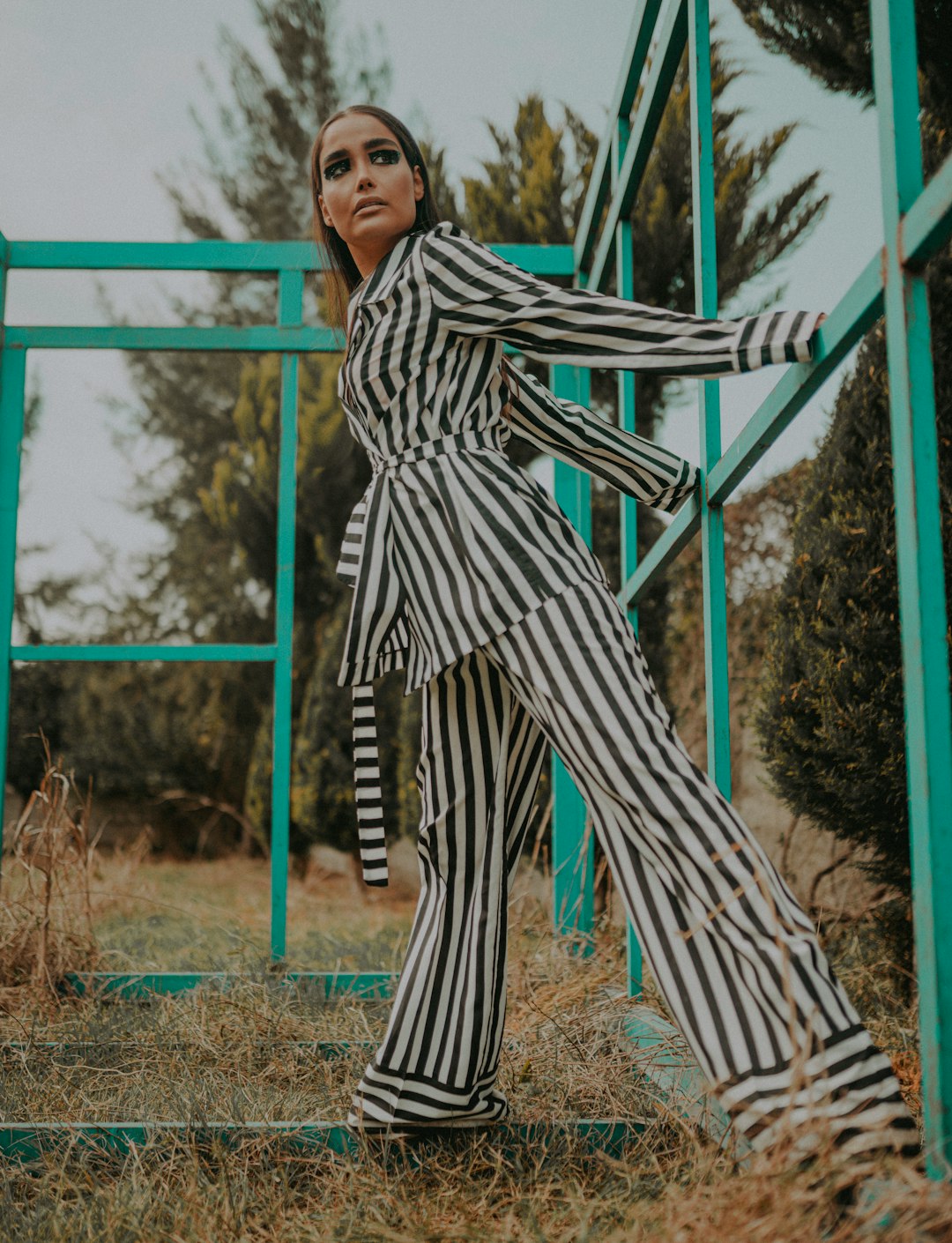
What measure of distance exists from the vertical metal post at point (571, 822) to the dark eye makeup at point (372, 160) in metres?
1.39

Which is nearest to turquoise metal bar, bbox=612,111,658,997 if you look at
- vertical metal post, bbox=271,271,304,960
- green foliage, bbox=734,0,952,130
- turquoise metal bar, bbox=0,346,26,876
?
green foliage, bbox=734,0,952,130

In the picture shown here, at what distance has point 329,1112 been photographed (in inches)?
60.3

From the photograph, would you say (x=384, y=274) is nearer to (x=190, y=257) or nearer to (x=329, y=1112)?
(x=329, y=1112)

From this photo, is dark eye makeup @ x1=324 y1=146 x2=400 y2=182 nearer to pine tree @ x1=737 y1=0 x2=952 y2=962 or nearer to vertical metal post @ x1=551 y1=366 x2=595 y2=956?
pine tree @ x1=737 y1=0 x2=952 y2=962

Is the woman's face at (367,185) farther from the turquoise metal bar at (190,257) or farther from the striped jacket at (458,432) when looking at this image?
the turquoise metal bar at (190,257)

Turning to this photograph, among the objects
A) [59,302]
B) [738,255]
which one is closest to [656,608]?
[738,255]

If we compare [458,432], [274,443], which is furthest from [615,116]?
[274,443]

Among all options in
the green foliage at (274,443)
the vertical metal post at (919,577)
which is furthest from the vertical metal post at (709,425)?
the green foliage at (274,443)

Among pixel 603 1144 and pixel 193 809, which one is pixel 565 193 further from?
pixel 193 809

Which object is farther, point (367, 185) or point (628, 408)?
point (628, 408)

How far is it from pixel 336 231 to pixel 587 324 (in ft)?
1.93

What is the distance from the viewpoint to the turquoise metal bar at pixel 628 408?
2.13 m

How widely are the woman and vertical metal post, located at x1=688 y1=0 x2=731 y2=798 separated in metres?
0.08

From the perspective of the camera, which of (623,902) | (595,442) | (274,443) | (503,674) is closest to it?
(623,902)
